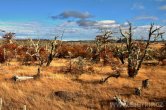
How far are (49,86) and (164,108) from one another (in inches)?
325

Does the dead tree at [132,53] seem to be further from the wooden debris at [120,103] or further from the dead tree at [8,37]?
the dead tree at [8,37]

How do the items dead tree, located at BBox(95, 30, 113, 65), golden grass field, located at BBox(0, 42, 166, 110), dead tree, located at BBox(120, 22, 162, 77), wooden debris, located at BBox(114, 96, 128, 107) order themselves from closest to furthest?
wooden debris, located at BBox(114, 96, 128, 107)
golden grass field, located at BBox(0, 42, 166, 110)
dead tree, located at BBox(120, 22, 162, 77)
dead tree, located at BBox(95, 30, 113, 65)

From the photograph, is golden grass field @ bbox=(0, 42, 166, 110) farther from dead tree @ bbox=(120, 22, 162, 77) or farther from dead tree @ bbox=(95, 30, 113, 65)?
dead tree @ bbox=(95, 30, 113, 65)

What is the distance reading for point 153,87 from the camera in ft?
76.0

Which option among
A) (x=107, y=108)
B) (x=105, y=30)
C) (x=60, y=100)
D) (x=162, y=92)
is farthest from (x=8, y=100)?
(x=105, y=30)

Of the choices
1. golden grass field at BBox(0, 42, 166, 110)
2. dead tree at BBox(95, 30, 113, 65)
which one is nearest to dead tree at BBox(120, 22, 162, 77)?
golden grass field at BBox(0, 42, 166, 110)

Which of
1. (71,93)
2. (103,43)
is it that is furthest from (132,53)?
(103,43)

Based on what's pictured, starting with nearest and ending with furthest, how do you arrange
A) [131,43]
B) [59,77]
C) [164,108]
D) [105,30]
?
[164,108] < [59,77] < [131,43] < [105,30]

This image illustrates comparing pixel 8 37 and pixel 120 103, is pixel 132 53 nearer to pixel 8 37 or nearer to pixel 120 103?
pixel 120 103


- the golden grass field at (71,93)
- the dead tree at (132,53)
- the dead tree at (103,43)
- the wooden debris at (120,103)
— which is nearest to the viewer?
the wooden debris at (120,103)

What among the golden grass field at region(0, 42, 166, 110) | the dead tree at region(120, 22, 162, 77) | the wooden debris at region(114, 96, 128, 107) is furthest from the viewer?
the dead tree at region(120, 22, 162, 77)

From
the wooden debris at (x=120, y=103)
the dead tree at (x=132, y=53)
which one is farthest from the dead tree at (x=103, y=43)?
the wooden debris at (x=120, y=103)

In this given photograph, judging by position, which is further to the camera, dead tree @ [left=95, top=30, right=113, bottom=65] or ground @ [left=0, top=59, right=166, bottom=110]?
dead tree @ [left=95, top=30, right=113, bottom=65]

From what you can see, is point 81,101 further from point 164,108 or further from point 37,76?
point 37,76
